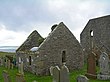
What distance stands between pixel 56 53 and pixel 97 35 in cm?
1428

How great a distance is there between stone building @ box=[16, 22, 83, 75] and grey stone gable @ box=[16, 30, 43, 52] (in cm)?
268

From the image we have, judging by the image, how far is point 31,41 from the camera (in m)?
25.4

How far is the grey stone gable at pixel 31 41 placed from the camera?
82.8 feet

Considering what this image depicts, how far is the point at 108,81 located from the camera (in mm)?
15273

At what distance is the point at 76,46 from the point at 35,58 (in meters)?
4.37

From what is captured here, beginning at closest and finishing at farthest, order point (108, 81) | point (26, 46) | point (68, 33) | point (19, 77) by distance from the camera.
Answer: point (19, 77) → point (108, 81) → point (68, 33) → point (26, 46)

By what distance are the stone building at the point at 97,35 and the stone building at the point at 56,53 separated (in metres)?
8.89

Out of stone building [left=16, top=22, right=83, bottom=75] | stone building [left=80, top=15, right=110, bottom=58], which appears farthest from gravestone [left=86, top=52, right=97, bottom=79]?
stone building [left=80, top=15, right=110, bottom=58]

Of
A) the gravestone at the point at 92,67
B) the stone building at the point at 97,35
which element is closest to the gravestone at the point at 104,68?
the gravestone at the point at 92,67

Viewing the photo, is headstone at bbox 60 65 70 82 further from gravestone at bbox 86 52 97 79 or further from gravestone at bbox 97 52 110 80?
gravestone at bbox 86 52 97 79

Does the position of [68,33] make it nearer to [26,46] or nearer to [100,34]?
[26,46]

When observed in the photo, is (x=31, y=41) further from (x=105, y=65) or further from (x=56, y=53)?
(x=105, y=65)

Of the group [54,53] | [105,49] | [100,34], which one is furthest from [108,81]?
[100,34]

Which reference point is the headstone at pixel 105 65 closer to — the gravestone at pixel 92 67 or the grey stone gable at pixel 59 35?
the gravestone at pixel 92 67
